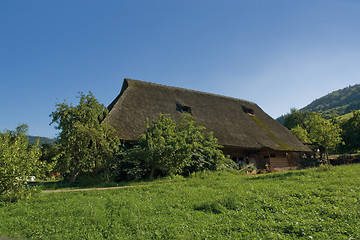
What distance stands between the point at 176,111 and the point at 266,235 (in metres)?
16.6

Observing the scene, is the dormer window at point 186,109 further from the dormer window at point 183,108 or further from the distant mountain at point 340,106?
the distant mountain at point 340,106

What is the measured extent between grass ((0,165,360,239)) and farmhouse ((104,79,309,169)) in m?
7.97

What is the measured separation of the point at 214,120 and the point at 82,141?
12564mm

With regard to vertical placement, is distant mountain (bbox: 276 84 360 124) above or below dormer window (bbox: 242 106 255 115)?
above

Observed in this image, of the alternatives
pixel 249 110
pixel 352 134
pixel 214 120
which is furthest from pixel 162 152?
pixel 352 134

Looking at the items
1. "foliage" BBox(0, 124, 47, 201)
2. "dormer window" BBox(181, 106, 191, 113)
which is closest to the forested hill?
"dormer window" BBox(181, 106, 191, 113)

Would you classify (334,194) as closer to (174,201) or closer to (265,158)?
(174,201)

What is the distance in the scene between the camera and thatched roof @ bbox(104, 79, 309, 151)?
669 inches

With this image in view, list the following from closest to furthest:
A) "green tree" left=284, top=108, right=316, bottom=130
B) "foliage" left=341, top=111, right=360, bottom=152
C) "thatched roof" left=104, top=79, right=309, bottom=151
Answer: "thatched roof" left=104, top=79, right=309, bottom=151
"foliage" left=341, top=111, right=360, bottom=152
"green tree" left=284, top=108, right=316, bottom=130

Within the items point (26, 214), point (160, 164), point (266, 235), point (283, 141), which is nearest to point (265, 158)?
point (283, 141)

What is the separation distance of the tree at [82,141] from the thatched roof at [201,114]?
1.56 meters

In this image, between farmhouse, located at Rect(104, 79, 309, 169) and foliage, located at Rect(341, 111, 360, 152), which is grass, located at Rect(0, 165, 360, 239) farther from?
foliage, located at Rect(341, 111, 360, 152)

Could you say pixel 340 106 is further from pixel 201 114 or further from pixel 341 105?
pixel 201 114

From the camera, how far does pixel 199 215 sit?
237 inches
